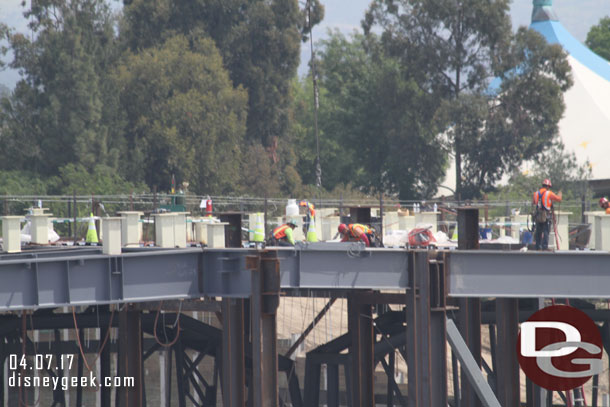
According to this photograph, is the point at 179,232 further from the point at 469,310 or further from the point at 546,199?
the point at 546,199

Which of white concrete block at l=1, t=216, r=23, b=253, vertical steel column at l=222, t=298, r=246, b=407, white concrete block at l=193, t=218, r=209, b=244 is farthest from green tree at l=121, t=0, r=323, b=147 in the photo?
vertical steel column at l=222, t=298, r=246, b=407

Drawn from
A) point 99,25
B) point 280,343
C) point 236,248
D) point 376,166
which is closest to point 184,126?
point 99,25

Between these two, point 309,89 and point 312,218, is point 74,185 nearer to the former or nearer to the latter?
point 312,218

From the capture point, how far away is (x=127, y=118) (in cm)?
7431

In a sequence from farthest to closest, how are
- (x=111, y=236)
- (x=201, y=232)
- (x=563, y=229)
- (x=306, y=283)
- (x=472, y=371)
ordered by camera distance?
(x=201, y=232) < (x=563, y=229) < (x=111, y=236) < (x=306, y=283) < (x=472, y=371)

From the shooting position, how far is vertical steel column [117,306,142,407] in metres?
25.7

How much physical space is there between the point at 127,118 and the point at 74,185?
10650 mm

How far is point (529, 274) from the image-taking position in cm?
2378

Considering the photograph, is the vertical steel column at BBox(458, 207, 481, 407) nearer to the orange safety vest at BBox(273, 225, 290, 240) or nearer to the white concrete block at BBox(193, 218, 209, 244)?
the orange safety vest at BBox(273, 225, 290, 240)

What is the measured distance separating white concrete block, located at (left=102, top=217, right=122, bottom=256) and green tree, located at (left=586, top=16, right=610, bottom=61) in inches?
3998

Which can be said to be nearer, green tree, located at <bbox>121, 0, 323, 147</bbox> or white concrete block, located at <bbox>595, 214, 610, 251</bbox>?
white concrete block, located at <bbox>595, 214, 610, 251</bbox>

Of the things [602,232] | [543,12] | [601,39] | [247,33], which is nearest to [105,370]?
[602,232]

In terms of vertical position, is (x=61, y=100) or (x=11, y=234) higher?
(x=61, y=100)

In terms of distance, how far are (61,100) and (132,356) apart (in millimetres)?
45433
